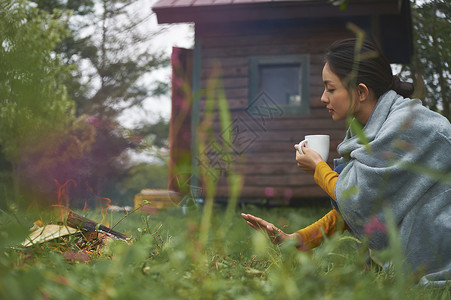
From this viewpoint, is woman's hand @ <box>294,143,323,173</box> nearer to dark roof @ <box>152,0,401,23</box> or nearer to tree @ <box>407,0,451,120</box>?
tree @ <box>407,0,451,120</box>

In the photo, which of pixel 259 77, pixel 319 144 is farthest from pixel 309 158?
pixel 259 77

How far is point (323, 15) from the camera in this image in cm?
611

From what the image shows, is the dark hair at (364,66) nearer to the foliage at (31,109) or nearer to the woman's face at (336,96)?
the woman's face at (336,96)

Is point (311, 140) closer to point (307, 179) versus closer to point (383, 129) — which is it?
point (383, 129)

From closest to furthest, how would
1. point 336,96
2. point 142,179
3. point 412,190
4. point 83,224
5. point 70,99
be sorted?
1. point 412,190
2. point 83,224
3. point 336,96
4. point 70,99
5. point 142,179

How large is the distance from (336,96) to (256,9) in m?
4.51

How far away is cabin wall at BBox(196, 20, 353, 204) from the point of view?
6555 millimetres

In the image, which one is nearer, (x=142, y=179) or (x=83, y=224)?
(x=83, y=224)

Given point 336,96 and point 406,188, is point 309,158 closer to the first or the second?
point 336,96

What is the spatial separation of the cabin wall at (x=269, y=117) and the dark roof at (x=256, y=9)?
1.43 feet

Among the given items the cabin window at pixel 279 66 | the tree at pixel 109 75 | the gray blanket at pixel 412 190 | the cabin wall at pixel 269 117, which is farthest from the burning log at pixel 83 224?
the tree at pixel 109 75

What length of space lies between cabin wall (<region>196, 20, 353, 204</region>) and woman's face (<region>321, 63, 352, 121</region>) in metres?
4.23

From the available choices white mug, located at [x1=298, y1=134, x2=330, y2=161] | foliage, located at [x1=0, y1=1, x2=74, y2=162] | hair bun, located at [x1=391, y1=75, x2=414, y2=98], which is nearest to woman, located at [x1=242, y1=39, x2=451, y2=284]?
white mug, located at [x1=298, y1=134, x2=330, y2=161]

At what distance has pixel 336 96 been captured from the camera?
219 centimetres
